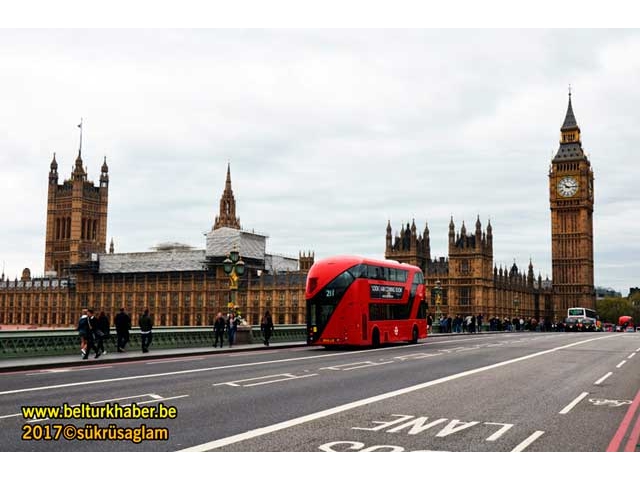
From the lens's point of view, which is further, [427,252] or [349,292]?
[427,252]

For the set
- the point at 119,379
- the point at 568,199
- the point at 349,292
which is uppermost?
the point at 568,199

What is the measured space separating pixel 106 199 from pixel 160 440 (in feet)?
594

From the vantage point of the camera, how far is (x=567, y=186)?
131750 mm

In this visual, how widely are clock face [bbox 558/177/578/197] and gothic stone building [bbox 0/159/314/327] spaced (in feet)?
162

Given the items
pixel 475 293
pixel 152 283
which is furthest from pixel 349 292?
pixel 152 283

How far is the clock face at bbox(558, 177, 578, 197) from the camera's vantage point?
131000 mm

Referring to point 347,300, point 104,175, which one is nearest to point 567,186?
point 347,300

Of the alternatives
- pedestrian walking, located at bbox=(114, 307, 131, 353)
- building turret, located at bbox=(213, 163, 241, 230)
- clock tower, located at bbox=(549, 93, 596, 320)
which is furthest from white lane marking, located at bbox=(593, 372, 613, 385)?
building turret, located at bbox=(213, 163, 241, 230)

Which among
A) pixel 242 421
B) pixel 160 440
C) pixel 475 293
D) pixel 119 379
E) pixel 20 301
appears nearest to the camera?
pixel 160 440

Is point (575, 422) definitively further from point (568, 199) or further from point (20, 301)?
point (20, 301)

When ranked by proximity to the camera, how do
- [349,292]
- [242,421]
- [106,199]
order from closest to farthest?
[242,421] < [349,292] < [106,199]

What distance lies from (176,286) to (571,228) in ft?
242

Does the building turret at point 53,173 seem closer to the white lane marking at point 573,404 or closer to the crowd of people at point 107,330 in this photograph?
the crowd of people at point 107,330

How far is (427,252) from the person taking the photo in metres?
113
